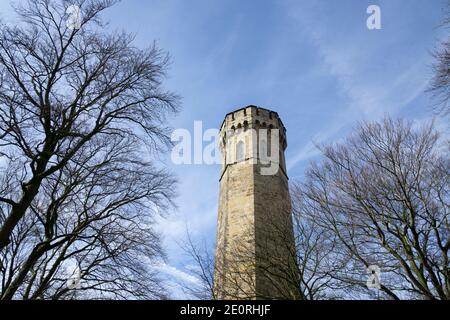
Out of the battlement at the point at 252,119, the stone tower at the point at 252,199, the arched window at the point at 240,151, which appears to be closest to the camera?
the stone tower at the point at 252,199

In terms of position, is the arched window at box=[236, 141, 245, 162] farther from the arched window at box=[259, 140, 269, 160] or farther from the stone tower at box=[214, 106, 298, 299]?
the arched window at box=[259, 140, 269, 160]

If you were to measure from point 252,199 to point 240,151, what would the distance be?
411 cm

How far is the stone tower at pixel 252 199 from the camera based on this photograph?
14.4 m

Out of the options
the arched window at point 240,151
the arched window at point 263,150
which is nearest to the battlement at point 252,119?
the arched window at point 263,150

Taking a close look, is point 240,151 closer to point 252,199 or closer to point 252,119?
point 252,119

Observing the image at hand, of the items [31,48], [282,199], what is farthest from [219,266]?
[31,48]

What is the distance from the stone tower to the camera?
1439 cm

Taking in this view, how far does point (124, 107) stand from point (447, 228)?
785 cm

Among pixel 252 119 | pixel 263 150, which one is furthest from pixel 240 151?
pixel 252 119

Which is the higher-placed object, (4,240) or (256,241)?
(256,241)

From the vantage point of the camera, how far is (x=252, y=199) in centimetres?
1897

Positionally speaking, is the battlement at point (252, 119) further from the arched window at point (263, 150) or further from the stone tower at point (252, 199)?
the arched window at point (263, 150)

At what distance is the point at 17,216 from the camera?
7164 mm
